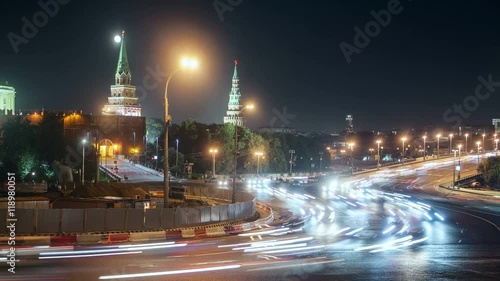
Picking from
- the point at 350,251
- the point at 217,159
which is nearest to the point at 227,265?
the point at 350,251

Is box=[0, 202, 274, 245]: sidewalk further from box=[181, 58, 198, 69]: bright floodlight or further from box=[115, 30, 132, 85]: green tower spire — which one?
box=[115, 30, 132, 85]: green tower spire

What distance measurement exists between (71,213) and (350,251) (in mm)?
11936

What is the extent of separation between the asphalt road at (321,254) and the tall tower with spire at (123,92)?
126 meters

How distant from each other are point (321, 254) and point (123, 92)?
144458mm

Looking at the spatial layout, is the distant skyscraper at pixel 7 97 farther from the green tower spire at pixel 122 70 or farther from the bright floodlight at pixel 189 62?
the bright floodlight at pixel 189 62

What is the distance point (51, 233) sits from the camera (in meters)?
23.2

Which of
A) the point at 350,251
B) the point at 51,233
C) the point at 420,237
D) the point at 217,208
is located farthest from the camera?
the point at 217,208

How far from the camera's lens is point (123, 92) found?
519 ft

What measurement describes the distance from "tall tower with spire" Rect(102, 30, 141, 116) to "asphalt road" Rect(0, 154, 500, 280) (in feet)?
413

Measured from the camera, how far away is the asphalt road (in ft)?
53.0

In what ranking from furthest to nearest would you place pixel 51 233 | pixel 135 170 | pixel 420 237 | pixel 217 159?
1. pixel 217 159
2. pixel 135 170
3. pixel 420 237
4. pixel 51 233

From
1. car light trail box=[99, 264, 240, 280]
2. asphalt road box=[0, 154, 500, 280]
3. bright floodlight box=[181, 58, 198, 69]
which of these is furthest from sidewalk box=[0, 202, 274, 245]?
bright floodlight box=[181, 58, 198, 69]

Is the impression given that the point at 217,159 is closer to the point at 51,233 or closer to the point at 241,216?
the point at 241,216

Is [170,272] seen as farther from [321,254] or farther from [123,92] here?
[123,92]
